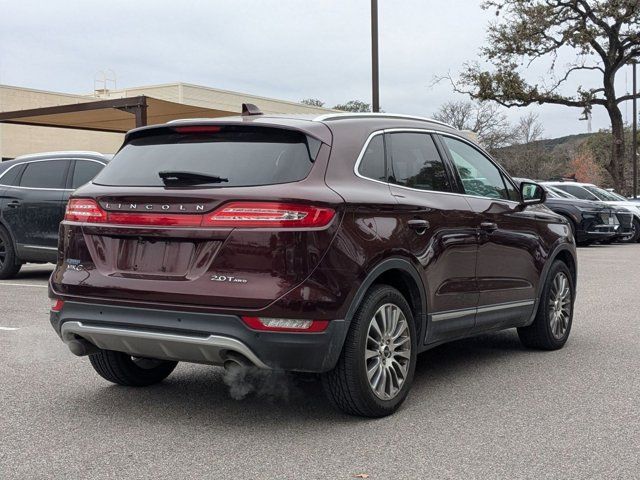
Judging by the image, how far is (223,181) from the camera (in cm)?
460

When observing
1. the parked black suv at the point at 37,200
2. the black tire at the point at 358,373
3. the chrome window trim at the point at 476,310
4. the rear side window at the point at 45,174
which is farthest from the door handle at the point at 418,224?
the rear side window at the point at 45,174

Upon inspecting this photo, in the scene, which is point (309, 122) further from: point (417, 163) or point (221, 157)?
point (417, 163)

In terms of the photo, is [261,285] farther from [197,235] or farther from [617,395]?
[617,395]

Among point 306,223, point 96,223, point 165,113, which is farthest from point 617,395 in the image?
point 165,113

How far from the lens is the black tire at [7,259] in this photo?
12.2 meters

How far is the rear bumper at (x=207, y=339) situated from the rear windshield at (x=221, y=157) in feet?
2.44

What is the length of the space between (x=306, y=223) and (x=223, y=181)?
1.82 ft

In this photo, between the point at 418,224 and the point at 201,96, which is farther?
the point at 201,96

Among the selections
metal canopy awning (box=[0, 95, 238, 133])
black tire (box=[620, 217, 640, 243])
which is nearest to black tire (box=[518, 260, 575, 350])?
metal canopy awning (box=[0, 95, 238, 133])

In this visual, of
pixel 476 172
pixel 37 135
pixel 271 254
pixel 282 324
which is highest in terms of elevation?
pixel 37 135

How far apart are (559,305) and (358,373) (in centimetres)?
315

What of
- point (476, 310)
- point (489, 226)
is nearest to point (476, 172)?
point (489, 226)

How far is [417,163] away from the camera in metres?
5.57

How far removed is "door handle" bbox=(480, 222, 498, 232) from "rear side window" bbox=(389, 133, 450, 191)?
414 mm
